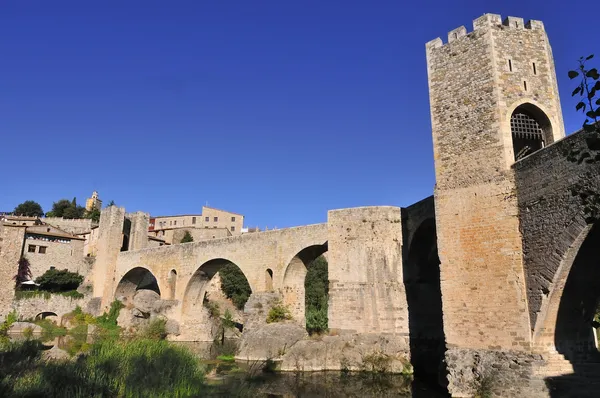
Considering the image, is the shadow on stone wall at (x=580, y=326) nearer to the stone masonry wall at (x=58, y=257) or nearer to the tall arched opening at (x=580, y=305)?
the tall arched opening at (x=580, y=305)

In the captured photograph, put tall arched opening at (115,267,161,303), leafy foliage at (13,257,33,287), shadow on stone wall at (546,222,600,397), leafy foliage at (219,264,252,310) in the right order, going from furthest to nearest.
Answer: leafy foliage at (219,264,252,310)
leafy foliage at (13,257,33,287)
tall arched opening at (115,267,161,303)
shadow on stone wall at (546,222,600,397)

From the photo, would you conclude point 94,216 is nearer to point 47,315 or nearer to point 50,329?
point 47,315

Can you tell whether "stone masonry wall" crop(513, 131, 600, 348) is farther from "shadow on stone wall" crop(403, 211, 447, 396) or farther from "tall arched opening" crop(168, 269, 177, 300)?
"tall arched opening" crop(168, 269, 177, 300)

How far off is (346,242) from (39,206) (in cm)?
6279

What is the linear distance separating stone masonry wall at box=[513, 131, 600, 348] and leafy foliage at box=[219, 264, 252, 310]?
1126 inches

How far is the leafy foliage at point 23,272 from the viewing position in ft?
111

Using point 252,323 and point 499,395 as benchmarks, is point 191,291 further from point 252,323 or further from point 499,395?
point 499,395

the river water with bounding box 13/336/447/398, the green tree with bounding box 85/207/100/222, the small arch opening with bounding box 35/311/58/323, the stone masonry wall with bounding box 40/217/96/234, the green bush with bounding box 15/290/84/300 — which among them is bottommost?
the river water with bounding box 13/336/447/398

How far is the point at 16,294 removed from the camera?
32.3m

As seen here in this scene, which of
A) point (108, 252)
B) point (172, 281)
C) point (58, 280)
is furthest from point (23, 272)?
point (172, 281)

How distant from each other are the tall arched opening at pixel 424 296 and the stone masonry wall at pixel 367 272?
1.16 feet

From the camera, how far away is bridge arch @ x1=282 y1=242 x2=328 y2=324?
21328 mm

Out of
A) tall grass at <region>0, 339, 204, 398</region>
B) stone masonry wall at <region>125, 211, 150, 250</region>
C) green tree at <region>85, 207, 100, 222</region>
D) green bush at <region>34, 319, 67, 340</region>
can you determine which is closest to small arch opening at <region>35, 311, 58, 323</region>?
green bush at <region>34, 319, 67, 340</region>

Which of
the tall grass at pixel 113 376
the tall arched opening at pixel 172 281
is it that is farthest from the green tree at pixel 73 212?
the tall grass at pixel 113 376
